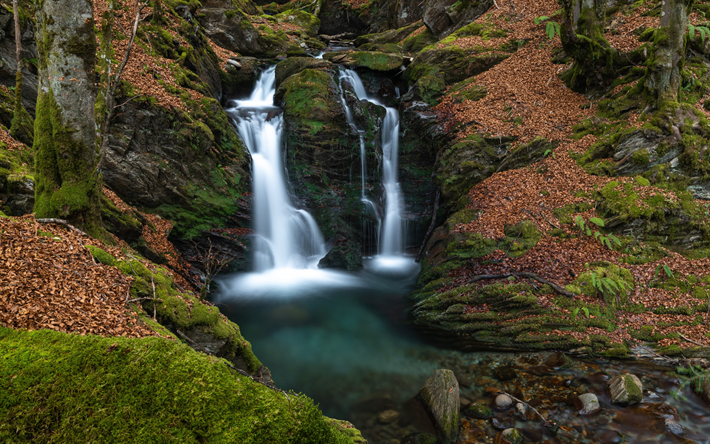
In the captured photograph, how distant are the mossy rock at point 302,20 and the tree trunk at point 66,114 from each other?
24.5 m

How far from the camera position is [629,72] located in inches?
424

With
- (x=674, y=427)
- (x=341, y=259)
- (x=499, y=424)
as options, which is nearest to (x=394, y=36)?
(x=341, y=259)

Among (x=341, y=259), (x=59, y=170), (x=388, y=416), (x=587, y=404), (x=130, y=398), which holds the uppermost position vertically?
(x=59, y=170)

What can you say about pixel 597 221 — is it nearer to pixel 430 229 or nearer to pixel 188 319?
pixel 430 229

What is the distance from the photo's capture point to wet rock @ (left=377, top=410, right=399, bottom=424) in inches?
208

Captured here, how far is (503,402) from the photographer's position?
5195 mm

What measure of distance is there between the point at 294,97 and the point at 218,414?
575 inches

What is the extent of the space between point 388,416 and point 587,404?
3167mm

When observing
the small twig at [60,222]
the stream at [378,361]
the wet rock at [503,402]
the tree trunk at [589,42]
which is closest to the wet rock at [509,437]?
the stream at [378,361]

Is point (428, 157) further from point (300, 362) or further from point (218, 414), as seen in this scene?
point (218, 414)

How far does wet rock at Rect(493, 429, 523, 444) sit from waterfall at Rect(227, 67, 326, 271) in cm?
881

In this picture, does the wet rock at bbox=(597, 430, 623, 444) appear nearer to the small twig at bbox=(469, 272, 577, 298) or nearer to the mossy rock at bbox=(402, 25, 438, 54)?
the small twig at bbox=(469, 272, 577, 298)

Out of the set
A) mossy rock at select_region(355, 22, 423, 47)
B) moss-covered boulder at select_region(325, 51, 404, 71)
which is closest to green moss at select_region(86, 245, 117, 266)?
moss-covered boulder at select_region(325, 51, 404, 71)

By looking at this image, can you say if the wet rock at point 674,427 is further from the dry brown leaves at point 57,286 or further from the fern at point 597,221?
the dry brown leaves at point 57,286
